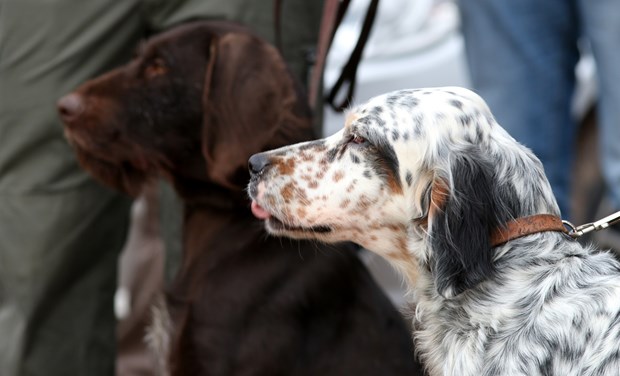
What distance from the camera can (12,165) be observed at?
391 centimetres

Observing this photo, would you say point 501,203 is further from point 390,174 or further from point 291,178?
point 291,178

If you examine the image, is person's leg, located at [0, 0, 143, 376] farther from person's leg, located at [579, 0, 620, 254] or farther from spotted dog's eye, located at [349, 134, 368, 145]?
person's leg, located at [579, 0, 620, 254]

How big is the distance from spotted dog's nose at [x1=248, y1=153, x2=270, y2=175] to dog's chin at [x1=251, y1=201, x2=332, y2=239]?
0.31 feet

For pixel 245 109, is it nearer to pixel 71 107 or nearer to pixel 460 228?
pixel 71 107

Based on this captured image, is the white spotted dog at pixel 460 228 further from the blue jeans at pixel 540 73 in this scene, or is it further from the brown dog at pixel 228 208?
the blue jeans at pixel 540 73

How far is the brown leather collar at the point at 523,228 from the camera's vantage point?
8.50ft

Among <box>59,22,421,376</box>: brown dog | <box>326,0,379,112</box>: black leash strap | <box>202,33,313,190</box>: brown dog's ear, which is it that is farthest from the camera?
<box>326,0,379,112</box>: black leash strap

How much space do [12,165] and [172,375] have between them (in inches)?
43.8

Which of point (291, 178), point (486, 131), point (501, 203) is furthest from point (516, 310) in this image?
point (291, 178)

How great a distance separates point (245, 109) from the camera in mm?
3498

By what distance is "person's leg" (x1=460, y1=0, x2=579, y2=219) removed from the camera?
388 cm

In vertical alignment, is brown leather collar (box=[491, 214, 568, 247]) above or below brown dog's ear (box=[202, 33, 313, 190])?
above

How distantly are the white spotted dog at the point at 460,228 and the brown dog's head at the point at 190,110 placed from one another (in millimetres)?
562

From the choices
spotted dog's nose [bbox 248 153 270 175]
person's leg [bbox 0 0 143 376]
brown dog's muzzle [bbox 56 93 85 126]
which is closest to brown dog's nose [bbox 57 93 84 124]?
brown dog's muzzle [bbox 56 93 85 126]
